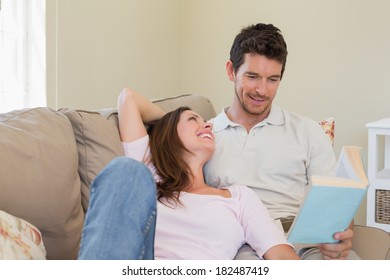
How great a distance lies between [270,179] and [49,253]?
729mm

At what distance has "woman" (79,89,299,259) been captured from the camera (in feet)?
3.26

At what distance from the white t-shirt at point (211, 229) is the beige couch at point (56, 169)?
0.72 ft

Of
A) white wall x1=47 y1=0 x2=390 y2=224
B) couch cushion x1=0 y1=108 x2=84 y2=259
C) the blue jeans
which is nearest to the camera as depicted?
the blue jeans

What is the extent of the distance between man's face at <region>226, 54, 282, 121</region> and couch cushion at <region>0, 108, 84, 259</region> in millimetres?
606

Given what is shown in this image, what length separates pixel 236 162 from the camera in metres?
1.80

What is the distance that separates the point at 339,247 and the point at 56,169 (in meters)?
0.71

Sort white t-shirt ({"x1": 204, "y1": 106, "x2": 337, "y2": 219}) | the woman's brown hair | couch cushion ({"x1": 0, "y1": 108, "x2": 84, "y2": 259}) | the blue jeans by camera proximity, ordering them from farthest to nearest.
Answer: white t-shirt ({"x1": 204, "y1": 106, "x2": 337, "y2": 219}) < the woman's brown hair < couch cushion ({"x1": 0, "y1": 108, "x2": 84, "y2": 259}) < the blue jeans

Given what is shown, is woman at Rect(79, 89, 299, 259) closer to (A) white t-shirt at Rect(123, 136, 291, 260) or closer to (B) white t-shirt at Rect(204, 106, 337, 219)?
(A) white t-shirt at Rect(123, 136, 291, 260)

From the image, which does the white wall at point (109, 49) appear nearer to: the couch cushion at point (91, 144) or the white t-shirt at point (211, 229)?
the couch cushion at point (91, 144)

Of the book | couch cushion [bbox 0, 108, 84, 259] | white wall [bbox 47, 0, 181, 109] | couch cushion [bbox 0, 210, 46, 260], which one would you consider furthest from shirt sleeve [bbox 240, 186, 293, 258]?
white wall [bbox 47, 0, 181, 109]

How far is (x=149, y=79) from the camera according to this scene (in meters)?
3.40

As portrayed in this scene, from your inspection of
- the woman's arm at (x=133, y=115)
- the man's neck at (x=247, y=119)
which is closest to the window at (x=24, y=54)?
the woman's arm at (x=133, y=115)

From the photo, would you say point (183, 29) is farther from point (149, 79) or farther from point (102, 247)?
point (102, 247)
